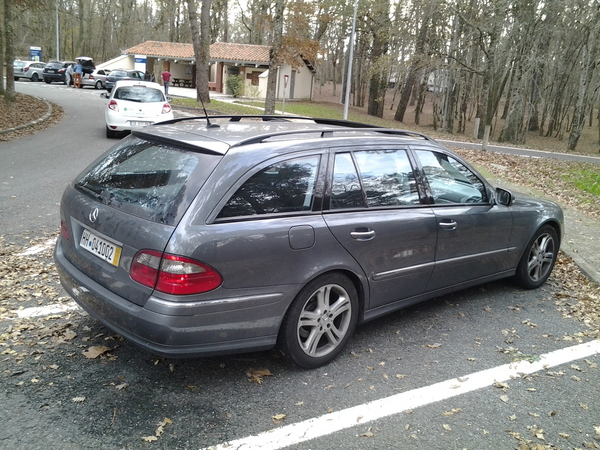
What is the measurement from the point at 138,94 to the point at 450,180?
41.3 ft

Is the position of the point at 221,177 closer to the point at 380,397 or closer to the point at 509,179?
the point at 380,397

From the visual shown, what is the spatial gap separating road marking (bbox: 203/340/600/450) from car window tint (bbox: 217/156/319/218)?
1.35 m

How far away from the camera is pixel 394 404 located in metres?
3.54

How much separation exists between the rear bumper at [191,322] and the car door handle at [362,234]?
0.76 m

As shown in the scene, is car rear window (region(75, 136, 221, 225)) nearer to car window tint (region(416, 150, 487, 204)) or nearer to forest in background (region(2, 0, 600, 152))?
car window tint (region(416, 150, 487, 204))

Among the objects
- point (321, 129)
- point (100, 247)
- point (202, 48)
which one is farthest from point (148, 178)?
point (202, 48)

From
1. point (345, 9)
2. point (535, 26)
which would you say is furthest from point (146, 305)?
point (345, 9)

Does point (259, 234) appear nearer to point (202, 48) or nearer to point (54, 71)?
point (202, 48)

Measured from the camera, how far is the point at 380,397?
11.9 ft

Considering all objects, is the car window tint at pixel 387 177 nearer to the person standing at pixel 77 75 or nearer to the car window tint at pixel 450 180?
the car window tint at pixel 450 180

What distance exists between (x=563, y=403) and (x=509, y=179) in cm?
1186

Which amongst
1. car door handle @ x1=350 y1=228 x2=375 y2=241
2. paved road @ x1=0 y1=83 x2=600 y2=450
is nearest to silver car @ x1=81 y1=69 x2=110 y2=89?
paved road @ x1=0 y1=83 x2=600 y2=450

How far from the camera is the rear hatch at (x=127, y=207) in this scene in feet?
10.9

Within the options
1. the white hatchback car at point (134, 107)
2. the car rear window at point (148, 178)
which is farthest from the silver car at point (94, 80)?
the car rear window at point (148, 178)
